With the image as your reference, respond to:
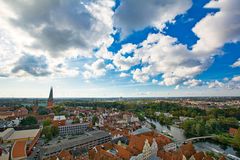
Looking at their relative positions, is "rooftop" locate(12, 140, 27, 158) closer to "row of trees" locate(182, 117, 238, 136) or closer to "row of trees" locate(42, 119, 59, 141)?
"row of trees" locate(42, 119, 59, 141)

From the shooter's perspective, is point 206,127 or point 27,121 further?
point 27,121

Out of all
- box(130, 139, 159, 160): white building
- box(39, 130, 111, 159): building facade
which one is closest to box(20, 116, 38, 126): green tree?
box(39, 130, 111, 159): building facade

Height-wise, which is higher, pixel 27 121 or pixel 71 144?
pixel 27 121

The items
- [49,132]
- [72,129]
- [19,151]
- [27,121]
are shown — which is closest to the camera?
[19,151]

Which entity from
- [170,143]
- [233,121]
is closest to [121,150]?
[170,143]

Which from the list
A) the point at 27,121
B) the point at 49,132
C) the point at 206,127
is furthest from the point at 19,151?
the point at 206,127

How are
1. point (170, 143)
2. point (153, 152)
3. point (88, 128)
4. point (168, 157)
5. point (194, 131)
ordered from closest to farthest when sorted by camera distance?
point (168, 157) → point (153, 152) → point (170, 143) → point (194, 131) → point (88, 128)

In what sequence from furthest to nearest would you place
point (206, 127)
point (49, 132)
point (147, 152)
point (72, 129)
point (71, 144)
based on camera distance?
point (72, 129) < point (206, 127) < point (49, 132) < point (71, 144) < point (147, 152)

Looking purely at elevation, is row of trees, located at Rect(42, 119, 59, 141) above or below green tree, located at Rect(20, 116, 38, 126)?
below

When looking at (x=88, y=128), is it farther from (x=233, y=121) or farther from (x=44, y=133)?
(x=233, y=121)

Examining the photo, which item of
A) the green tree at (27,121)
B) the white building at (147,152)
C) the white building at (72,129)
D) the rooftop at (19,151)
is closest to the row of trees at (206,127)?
the white building at (147,152)

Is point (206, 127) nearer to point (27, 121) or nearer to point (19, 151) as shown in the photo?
point (19, 151)
